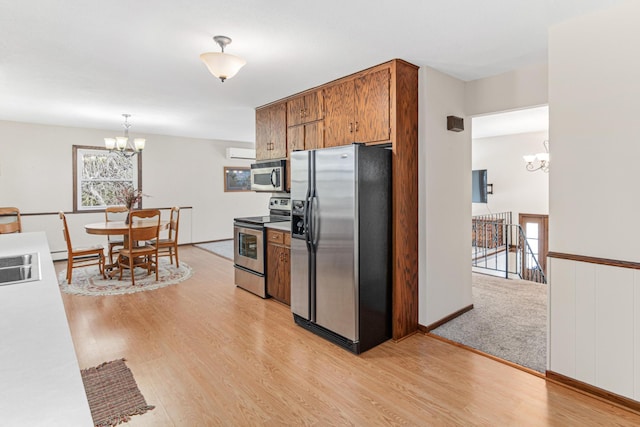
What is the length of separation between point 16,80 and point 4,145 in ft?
10.1

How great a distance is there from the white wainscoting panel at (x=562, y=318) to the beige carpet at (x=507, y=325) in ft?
0.71

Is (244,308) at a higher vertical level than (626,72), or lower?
lower

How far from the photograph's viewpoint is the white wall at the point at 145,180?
5.95 m

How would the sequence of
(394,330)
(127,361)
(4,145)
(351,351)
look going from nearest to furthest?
1. (127,361)
2. (351,351)
3. (394,330)
4. (4,145)

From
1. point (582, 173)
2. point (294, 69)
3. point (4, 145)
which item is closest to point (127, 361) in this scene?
point (294, 69)

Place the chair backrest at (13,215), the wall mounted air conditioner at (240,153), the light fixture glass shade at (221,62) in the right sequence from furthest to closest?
1. the wall mounted air conditioner at (240,153)
2. the chair backrest at (13,215)
3. the light fixture glass shade at (221,62)

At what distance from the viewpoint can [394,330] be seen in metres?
3.14

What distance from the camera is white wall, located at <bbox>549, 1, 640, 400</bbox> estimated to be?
7.01ft

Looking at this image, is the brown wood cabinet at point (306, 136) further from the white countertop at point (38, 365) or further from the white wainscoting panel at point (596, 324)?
the white countertop at point (38, 365)

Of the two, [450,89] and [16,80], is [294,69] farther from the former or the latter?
[16,80]

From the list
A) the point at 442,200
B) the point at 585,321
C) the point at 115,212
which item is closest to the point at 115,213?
the point at 115,212

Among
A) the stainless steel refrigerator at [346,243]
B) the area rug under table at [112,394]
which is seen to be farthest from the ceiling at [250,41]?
the area rug under table at [112,394]

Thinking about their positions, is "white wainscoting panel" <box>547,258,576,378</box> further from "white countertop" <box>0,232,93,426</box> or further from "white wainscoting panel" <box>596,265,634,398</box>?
"white countertop" <box>0,232,93,426</box>

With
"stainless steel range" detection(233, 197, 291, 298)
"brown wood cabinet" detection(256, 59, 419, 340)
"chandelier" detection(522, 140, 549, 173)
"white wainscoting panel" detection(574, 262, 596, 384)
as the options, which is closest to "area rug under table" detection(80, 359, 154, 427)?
"stainless steel range" detection(233, 197, 291, 298)
